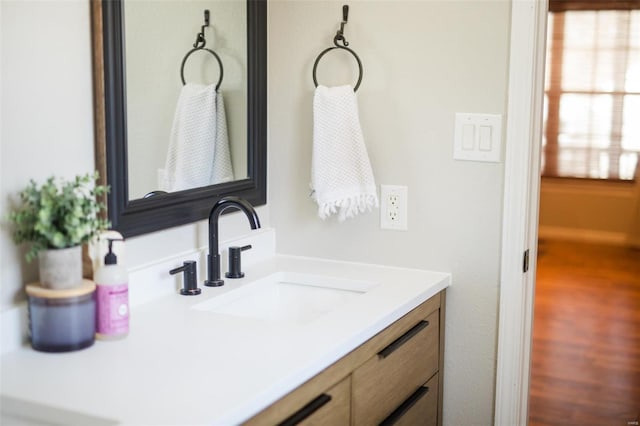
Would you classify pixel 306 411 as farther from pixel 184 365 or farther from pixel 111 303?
pixel 111 303

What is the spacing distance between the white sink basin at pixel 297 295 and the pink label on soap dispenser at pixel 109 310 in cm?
53

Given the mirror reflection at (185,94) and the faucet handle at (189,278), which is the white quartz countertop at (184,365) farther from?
Result: the mirror reflection at (185,94)

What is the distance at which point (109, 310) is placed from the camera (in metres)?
1.53

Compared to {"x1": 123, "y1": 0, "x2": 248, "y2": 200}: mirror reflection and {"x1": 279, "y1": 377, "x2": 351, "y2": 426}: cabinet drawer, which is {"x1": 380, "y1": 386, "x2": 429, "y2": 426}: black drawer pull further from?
{"x1": 123, "y1": 0, "x2": 248, "y2": 200}: mirror reflection

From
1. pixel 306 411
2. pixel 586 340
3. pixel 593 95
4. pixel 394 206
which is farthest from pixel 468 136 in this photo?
pixel 593 95

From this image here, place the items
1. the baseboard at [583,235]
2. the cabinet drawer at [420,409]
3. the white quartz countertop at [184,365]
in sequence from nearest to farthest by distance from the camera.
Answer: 1. the white quartz countertop at [184,365]
2. the cabinet drawer at [420,409]
3. the baseboard at [583,235]

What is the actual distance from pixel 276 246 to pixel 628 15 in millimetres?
5494

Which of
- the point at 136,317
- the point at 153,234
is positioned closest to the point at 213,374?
the point at 136,317

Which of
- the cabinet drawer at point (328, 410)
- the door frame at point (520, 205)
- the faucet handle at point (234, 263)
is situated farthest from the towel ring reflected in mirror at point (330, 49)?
the cabinet drawer at point (328, 410)

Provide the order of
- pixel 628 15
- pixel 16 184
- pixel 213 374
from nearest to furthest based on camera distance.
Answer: pixel 213 374 → pixel 16 184 → pixel 628 15

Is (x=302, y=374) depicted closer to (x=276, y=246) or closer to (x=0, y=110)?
(x=0, y=110)

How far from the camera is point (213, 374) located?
1.37m

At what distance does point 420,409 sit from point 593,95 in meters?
5.65

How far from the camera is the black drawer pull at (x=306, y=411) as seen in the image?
1402 mm
